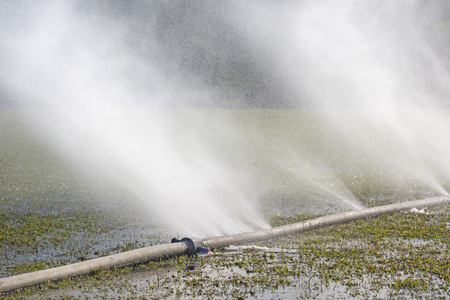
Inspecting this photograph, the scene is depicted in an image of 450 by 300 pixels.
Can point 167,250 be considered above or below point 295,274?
above

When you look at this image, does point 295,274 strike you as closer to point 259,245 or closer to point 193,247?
point 259,245

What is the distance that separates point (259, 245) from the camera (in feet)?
33.7

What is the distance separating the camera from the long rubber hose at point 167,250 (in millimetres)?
7711

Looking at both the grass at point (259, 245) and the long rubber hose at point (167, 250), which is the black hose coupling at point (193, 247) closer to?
the long rubber hose at point (167, 250)

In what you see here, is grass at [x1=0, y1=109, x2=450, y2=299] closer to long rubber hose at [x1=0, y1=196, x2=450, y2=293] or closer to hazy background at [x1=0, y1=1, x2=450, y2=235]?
long rubber hose at [x1=0, y1=196, x2=450, y2=293]

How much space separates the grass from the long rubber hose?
12 cm

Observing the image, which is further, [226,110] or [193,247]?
[226,110]

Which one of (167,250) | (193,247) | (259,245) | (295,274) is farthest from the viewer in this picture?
(259,245)

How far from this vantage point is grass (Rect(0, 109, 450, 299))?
798cm

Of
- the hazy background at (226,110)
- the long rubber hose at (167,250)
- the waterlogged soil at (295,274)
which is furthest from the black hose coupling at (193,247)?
the hazy background at (226,110)

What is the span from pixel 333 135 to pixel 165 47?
38163 millimetres

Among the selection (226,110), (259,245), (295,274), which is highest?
(226,110)

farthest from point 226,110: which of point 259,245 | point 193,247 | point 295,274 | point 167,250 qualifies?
point 295,274

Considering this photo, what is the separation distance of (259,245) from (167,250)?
73.1 inches
